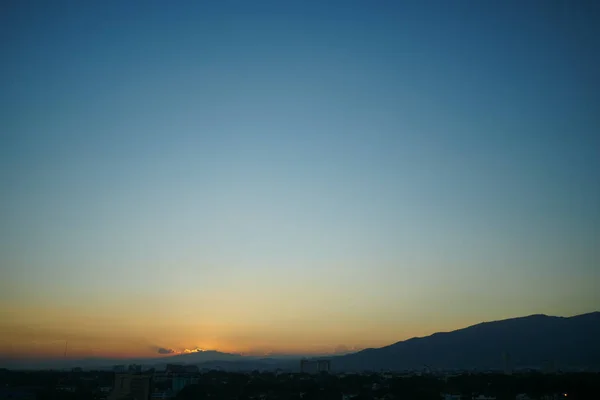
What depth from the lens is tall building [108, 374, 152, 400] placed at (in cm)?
3144

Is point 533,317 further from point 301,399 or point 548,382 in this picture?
point 301,399

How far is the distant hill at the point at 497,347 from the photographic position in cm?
13500

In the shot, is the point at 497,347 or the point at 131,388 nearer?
the point at 131,388

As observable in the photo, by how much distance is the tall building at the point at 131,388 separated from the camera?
31.4 meters

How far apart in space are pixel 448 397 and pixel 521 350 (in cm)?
12273

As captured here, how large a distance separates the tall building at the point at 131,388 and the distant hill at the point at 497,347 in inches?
4297

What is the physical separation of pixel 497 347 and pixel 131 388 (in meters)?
141

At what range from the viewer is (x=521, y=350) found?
478ft

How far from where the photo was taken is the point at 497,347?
153125 millimetres

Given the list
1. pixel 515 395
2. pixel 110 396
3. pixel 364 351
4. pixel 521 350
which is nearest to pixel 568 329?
pixel 521 350

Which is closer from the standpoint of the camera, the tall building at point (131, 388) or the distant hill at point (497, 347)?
the tall building at point (131, 388)

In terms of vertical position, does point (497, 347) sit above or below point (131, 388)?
above

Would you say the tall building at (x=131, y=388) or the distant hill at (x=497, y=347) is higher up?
the distant hill at (x=497, y=347)

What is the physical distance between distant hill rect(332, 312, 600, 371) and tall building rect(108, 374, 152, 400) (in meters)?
109
